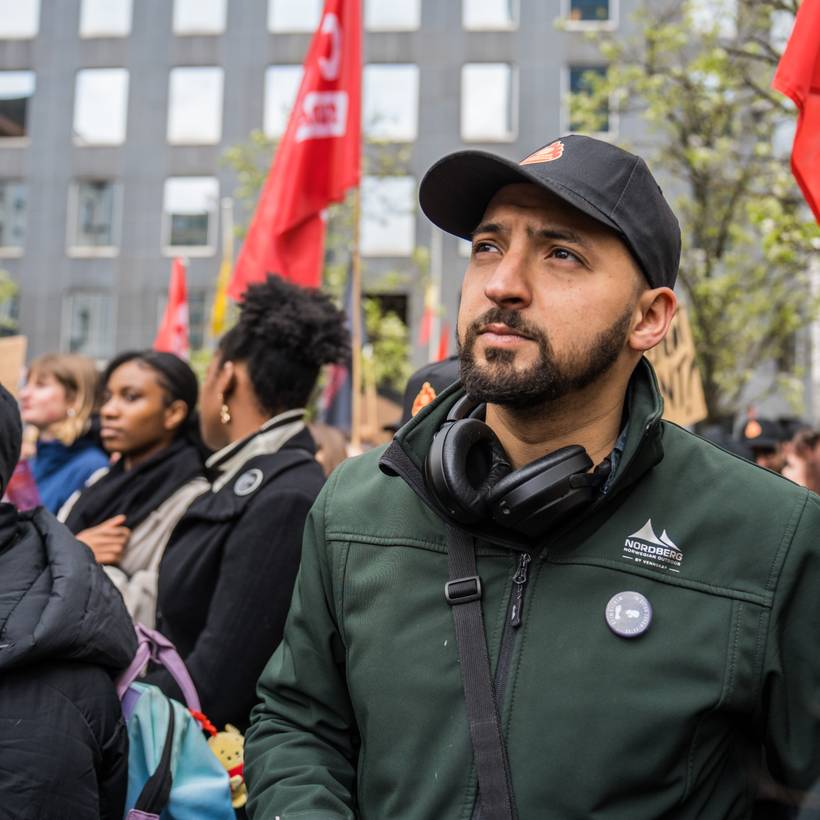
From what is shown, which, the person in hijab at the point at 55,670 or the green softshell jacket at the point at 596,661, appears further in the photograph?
the person in hijab at the point at 55,670

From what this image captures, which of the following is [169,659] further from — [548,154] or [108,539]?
[548,154]

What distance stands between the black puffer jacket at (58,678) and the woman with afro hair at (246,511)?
581 mm

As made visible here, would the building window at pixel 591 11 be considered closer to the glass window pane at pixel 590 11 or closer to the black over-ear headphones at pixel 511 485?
the glass window pane at pixel 590 11

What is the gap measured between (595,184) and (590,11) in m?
30.0

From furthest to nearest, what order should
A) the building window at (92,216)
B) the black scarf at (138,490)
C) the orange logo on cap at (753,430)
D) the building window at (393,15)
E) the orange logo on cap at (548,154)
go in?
the building window at (92,216) → the building window at (393,15) → the orange logo on cap at (753,430) → the black scarf at (138,490) → the orange logo on cap at (548,154)

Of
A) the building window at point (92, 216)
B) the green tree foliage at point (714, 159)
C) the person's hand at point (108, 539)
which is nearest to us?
the person's hand at point (108, 539)

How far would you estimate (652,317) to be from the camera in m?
2.02

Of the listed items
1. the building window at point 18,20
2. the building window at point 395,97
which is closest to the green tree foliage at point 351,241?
the building window at point 395,97

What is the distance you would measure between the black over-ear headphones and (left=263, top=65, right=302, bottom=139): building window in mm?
29333

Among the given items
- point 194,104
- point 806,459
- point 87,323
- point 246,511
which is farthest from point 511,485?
point 194,104

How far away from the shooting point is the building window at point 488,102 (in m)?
29.4

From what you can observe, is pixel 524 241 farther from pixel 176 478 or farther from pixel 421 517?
pixel 176 478

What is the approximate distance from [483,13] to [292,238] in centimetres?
2613

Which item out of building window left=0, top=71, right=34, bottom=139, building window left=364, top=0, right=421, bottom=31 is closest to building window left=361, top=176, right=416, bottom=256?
building window left=364, top=0, right=421, bottom=31
